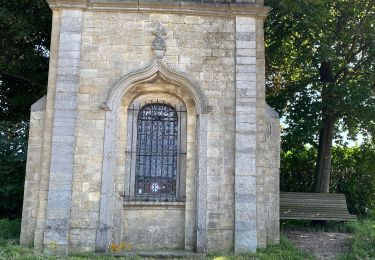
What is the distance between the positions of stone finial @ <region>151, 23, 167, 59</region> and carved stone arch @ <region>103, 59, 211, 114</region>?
15cm

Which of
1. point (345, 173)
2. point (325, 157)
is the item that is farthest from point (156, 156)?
point (345, 173)

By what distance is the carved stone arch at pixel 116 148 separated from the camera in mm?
8898

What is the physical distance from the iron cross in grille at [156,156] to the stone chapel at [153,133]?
0.02m

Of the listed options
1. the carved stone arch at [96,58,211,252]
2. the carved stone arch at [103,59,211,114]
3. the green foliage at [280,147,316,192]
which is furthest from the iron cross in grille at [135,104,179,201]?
the green foliage at [280,147,316,192]

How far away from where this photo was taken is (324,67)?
14094mm

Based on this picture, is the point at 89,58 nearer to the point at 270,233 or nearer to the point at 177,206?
the point at 177,206

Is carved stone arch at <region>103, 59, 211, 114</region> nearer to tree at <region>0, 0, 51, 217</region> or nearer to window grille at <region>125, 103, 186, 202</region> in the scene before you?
window grille at <region>125, 103, 186, 202</region>

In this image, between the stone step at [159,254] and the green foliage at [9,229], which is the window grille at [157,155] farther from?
the green foliage at [9,229]

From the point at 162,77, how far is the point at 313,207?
20.0ft

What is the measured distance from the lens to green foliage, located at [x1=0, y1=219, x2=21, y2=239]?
9.73 metres

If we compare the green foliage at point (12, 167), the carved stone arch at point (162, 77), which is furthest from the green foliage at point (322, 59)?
the green foliage at point (12, 167)

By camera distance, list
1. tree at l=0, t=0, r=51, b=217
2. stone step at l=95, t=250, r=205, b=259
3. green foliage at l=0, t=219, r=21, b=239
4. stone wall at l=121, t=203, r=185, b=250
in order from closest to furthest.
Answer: stone step at l=95, t=250, r=205, b=259, stone wall at l=121, t=203, r=185, b=250, green foliage at l=0, t=219, r=21, b=239, tree at l=0, t=0, r=51, b=217

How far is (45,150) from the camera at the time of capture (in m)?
9.04

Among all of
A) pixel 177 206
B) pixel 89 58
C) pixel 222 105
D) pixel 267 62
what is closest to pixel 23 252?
pixel 177 206
